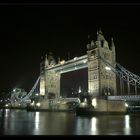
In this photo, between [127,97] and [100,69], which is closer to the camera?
[127,97]

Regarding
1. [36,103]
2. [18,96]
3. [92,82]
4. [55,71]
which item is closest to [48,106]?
[36,103]

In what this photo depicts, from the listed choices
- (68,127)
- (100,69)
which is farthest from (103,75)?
(68,127)

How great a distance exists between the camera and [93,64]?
50.3 m

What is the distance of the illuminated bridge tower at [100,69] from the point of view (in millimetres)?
47875

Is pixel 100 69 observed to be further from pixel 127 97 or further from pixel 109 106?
pixel 127 97

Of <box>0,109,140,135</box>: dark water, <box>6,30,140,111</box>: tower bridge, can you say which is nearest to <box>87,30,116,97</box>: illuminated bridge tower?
<box>6,30,140,111</box>: tower bridge

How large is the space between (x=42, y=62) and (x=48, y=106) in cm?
1881

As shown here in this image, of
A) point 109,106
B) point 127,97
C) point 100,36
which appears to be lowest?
point 109,106

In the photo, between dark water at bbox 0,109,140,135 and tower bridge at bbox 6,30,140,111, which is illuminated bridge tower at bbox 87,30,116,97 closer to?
tower bridge at bbox 6,30,140,111

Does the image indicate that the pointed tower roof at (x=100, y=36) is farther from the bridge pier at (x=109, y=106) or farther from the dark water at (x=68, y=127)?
the dark water at (x=68, y=127)

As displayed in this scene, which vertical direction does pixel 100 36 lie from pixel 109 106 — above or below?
above

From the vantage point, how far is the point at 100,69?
4869 cm
